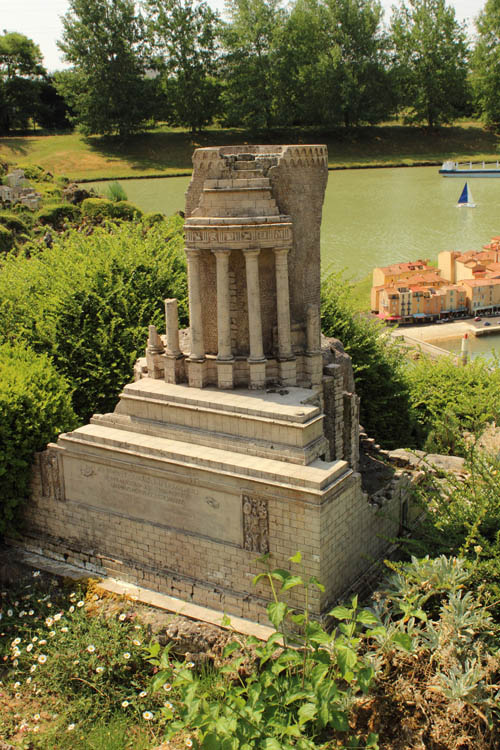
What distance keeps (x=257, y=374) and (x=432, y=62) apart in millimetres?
83022

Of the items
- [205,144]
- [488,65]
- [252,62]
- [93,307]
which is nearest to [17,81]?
[205,144]

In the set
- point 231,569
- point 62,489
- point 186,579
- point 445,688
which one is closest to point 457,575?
point 445,688

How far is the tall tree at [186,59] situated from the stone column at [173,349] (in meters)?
68.0

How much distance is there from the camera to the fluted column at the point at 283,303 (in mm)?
12628

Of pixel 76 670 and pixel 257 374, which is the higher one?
pixel 257 374

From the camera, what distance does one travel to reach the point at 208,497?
39.3 feet

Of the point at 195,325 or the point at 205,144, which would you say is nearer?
the point at 195,325

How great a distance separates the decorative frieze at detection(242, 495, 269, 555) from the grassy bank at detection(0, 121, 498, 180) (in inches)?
2382

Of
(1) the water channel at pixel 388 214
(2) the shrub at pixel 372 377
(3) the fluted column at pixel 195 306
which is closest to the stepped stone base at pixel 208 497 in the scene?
(3) the fluted column at pixel 195 306

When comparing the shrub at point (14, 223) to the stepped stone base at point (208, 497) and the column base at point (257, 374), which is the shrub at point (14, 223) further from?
the column base at point (257, 374)

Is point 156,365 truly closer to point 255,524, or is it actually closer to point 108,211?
point 255,524

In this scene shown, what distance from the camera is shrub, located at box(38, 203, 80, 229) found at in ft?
133

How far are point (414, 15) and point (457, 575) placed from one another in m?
89.1

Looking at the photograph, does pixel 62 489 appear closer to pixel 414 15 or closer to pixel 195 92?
pixel 195 92
